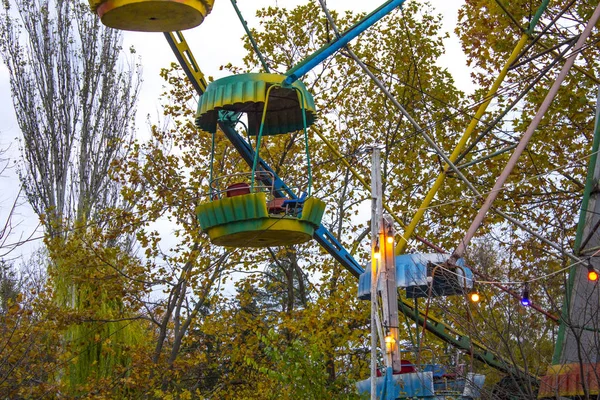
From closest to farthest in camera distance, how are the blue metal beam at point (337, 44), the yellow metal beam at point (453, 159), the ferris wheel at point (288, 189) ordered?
the ferris wheel at point (288, 189) → the blue metal beam at point (337, 44) → the yellow metal beam at point (453, 159)

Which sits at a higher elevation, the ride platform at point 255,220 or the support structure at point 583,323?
the ride platform at point 255,220

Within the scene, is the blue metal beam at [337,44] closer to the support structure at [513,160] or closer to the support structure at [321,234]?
the support structure at [321,234]

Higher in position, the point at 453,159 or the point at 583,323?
the point at 453,159

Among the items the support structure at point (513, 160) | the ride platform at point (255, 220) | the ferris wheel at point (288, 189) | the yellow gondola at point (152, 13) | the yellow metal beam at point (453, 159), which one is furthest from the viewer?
the yellow metal beam at point (453, 159)

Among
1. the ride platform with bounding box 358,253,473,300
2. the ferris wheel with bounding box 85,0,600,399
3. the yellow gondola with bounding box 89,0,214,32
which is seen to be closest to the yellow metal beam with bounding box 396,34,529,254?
the ferris wheel with bounding box 85,0,600,399

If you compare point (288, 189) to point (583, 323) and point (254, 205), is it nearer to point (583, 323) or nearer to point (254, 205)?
point (254, 205)

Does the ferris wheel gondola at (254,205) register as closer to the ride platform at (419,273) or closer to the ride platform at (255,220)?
the ride platform at (255,220)

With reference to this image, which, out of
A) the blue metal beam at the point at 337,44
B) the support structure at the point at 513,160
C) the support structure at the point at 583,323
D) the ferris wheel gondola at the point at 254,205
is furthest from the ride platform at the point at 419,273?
the blue metal beam at the point at 337,44

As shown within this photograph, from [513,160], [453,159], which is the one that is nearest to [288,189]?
[453,159]

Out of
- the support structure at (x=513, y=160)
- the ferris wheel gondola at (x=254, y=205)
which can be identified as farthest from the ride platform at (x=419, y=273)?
the ferris wheel gondola at (x=254, y=205)

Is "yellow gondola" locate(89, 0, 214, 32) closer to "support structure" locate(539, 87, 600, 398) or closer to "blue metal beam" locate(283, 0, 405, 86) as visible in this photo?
"blue metal beam" locate(283, 0, 405, 86)

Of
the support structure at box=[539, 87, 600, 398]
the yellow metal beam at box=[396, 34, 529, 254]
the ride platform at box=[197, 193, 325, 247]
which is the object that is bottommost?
the support structure at box=[539, 87, 600, 398]

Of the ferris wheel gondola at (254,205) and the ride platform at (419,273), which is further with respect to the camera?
Answer: the ride platform at (419,273)

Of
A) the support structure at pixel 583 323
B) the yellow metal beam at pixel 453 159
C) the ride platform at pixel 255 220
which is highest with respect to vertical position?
the yellow metal beam at pixel 453 159
